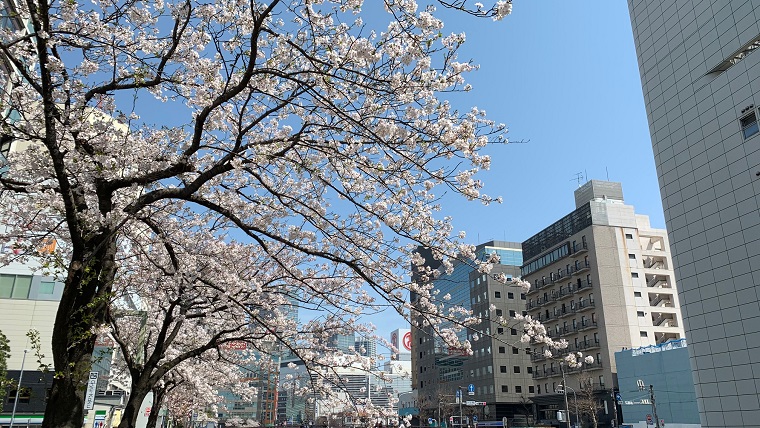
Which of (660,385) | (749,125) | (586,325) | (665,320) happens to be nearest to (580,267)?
(586,325)

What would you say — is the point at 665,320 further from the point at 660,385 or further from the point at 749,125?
the point at 749,125

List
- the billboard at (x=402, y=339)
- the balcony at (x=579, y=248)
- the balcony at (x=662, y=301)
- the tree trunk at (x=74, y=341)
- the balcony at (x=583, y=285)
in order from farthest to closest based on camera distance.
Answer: the billboard at (x=402, y=339)
the balcony at (x=579, y=248)
the balcony at (x=583, y=285)
the balcony at (x=662, y=301)
the tree trunk at (x=74, y=341)

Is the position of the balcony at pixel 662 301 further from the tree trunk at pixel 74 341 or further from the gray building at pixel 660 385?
the tree trunk at pixel 74 341

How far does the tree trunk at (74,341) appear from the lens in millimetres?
5719

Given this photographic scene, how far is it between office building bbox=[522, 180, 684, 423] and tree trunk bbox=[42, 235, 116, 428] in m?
46.7

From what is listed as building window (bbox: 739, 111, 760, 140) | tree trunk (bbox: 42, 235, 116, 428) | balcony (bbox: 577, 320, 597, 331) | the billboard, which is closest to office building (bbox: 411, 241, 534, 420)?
balcony (bbox: 577, 320, 597, 331)

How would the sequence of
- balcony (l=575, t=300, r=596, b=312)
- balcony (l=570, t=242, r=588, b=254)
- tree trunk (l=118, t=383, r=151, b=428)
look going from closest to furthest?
tree trunk (l=118, t=383, r=151, b=428) → balcony (l=575, t=300, r=596, b=312) → balcony (l=570, t=242, r=588, b=254)

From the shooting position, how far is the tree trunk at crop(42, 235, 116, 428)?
572cm

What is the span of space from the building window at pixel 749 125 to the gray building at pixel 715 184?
1.4 inches

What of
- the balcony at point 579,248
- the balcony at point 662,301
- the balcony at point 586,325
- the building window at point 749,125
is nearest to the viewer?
the building window at point 749,125

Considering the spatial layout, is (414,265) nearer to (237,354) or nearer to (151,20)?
(151,20)

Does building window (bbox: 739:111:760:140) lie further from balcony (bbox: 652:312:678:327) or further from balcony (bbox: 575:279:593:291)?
balcony (bbox: 652:312:678:327)

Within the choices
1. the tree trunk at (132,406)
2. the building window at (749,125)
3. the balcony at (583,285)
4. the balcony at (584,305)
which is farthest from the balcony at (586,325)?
the tree trunk at (132,406)

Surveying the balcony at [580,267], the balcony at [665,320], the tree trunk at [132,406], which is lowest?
the tree trunk at [132,406]
